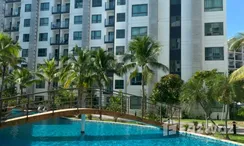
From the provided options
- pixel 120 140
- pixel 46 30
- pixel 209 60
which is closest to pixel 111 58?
pixel 209 60

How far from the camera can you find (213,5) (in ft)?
122

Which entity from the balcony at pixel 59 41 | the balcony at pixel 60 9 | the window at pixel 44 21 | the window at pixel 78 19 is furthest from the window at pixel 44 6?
the window at pixel 78 19

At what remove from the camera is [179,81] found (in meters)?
33.1

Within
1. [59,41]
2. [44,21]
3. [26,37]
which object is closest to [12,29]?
[26,37]

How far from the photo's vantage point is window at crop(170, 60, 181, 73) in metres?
37.8

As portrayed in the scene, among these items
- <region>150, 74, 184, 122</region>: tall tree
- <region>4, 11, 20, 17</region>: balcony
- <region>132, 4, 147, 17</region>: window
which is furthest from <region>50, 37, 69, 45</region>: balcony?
<region>150, 74, 184, 122</region>: tall tree

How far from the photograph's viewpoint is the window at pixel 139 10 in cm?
4041

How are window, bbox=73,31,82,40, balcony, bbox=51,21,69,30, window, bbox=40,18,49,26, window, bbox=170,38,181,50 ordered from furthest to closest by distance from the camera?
window, bbox=40,18,49,26
balcony, bbox=51,21,69,30
window, bbox=73,31,82,40
window, bbox=170,38,181,50

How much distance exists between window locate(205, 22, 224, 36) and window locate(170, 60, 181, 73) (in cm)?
559

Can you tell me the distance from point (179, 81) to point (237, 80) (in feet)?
53.4

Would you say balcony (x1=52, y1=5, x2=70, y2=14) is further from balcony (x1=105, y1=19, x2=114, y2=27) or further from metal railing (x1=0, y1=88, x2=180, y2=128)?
metal railing (x1=0, y1=88, x2=180, y2=128)

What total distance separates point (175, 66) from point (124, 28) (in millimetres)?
10338

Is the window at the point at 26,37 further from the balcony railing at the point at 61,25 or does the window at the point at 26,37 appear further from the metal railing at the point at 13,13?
the balcony railing at the point at 61,25

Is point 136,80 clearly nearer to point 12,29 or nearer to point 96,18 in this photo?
point 96,18
